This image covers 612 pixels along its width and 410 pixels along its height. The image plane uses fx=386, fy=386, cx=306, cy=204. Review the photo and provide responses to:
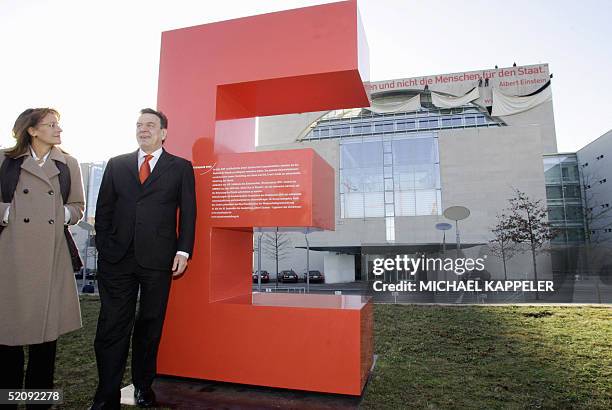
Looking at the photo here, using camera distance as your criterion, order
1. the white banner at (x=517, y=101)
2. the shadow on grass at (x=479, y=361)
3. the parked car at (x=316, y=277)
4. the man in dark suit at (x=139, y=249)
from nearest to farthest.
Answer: the man in dark suit at (x=139, y=249) < the shadow on grass at (x=479, y=361) < the parked car at (x=316, y=277) < the white banner at (x=517, y=101)

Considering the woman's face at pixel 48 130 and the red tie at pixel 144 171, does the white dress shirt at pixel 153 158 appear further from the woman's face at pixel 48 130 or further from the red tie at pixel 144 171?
the woman's face at pixel 48 130

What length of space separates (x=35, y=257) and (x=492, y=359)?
513 centimetres

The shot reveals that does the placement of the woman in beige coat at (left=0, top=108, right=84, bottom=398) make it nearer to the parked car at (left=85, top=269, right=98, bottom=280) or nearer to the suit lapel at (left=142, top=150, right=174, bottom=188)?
the suit lapel at (left=142, top=150, right=174, bottom=188)

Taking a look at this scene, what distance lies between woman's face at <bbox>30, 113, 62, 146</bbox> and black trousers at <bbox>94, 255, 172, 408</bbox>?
0.97 meters

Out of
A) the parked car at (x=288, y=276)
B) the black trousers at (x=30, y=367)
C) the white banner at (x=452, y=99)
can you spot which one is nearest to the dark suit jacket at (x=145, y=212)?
the black trousers at (x=30, y=367)

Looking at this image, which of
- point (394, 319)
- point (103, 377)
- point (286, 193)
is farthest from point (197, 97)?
point (394, 319)

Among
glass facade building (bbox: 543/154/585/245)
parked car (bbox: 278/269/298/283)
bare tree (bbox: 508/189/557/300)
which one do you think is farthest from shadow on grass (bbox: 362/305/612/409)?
glass facade building (bbox: 543/154/585/245)

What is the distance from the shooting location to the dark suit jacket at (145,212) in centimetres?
294

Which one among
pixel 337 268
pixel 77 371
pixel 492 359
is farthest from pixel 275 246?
pixel 77 371

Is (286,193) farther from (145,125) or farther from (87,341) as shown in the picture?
(87,341)

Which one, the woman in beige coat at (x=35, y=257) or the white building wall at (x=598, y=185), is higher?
the white building wall at (x=598, y=185)

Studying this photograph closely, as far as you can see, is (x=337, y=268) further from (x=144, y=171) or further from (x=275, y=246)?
(x=144, y=171)

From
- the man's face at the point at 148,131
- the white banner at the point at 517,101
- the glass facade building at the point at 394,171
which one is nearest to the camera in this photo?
the man's face at the point at 148,131

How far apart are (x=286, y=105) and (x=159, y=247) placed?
88.1 inches
